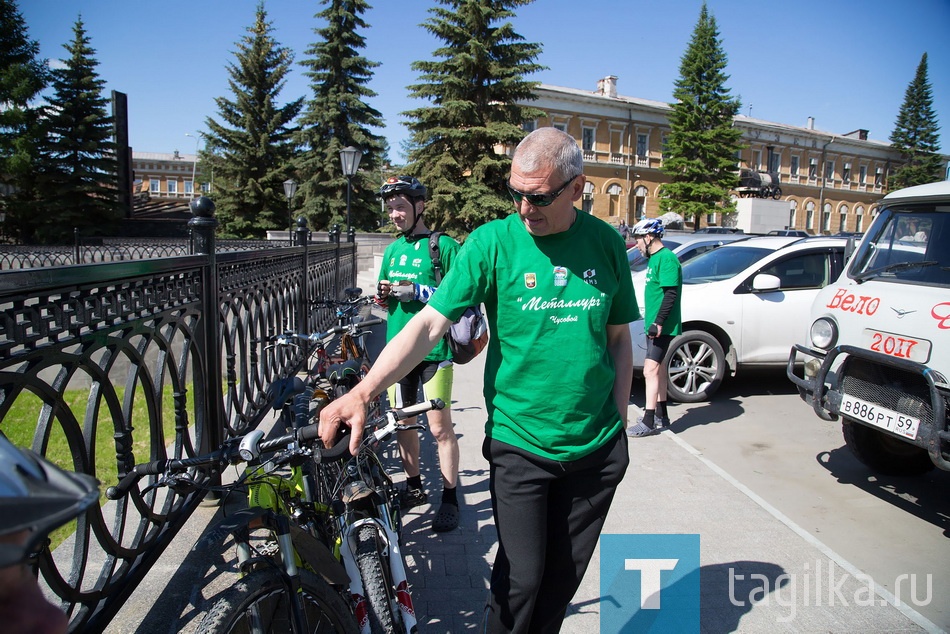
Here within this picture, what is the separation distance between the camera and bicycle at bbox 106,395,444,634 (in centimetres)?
179

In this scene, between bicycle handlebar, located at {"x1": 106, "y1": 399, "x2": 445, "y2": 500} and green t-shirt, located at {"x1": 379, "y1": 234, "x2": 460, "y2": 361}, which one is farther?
green t-shirt, located at {"x1": 379, "y1": 234, "x2": 460, "y2": 361}

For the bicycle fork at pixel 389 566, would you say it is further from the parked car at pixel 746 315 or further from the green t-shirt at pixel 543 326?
the parked car at pixel 746 315

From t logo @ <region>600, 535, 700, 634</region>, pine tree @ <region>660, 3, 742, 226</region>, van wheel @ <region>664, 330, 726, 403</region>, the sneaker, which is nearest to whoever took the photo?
t logo @ <region>600, 535, 700, 634</region>

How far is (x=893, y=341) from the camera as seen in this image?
4.22 metres

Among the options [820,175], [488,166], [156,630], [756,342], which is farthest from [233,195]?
[820,175]

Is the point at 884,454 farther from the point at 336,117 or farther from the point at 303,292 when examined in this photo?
the point at 336,117

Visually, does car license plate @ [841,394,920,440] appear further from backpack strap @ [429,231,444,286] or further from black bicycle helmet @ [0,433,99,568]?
black bicycle helmet @ [0,433,99,568]

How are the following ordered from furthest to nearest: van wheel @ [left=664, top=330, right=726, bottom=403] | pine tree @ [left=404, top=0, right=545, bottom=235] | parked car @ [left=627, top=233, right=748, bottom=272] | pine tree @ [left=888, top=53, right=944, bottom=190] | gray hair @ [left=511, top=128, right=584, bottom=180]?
1. pine tree @ [left=888, top=53, right=944, bottom=190]
2. pine tree @ [left=404, top=0, right=545, bottom=235]
3. parked car @ [left=627, top=233, right=748, bottom=272]
4. van wheel @ [left=664, top=330, right=726, bottom=403]
5. gray hair @ [left=511, top=128, right=584, bottom=180]

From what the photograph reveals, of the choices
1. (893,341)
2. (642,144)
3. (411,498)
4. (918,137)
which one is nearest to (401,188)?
(411,498)

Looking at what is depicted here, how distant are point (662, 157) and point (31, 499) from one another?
2472 inches

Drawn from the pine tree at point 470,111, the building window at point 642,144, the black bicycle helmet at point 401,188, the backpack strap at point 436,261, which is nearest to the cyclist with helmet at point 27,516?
the backpack strap at point 436,261

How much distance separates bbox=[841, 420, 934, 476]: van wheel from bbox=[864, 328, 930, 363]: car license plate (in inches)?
35.8

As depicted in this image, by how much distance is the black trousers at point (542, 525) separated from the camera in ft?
7.06

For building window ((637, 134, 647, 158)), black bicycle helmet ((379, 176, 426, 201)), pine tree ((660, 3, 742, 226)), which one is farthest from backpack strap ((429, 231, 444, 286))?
building window ((637, 134, 647, 158))
